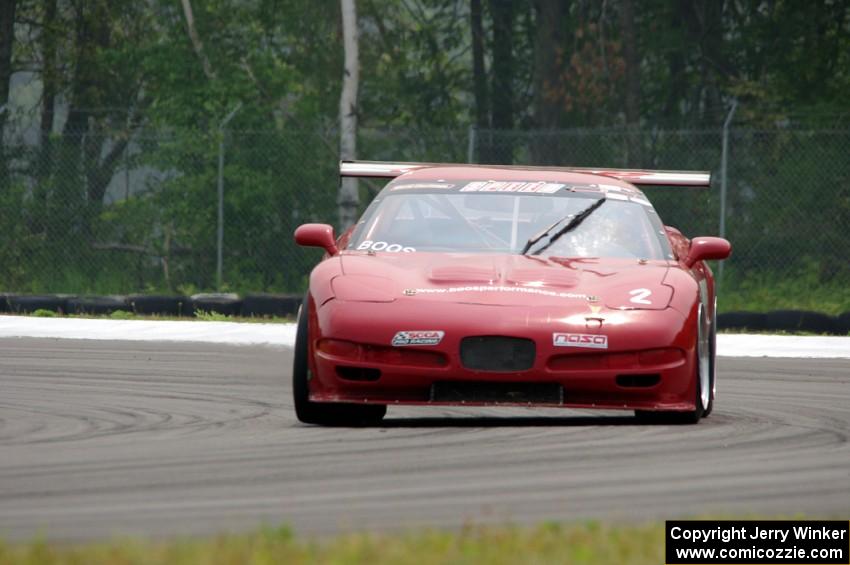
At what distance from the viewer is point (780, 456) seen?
7.88 m

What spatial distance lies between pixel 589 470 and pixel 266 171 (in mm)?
15990

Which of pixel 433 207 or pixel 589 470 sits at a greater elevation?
pixel 433 207

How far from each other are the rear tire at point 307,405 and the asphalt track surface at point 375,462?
4.2 inches

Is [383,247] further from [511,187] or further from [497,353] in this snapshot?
[497,353]

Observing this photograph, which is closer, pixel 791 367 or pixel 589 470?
pixel 589 470

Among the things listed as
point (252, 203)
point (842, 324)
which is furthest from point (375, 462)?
point (252, 203)

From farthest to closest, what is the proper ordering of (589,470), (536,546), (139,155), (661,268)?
(139,155) < (661,268) < (589,470) < (536,546)

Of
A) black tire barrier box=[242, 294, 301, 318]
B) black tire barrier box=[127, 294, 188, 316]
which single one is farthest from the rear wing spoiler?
black tire barrier box=[127, 294, 188, 316]

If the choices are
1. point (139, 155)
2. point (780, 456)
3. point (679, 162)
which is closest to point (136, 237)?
point (139, 155)

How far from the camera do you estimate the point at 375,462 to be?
24.7ft

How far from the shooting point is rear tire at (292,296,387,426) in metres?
8.98

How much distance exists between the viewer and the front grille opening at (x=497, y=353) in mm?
8625

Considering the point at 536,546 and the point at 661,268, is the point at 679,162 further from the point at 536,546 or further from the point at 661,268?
the point at 536,546

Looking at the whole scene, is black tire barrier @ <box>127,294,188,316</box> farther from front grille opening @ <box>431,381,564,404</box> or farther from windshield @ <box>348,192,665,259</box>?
front grille opening @ <box>431,381,564,404</box>
